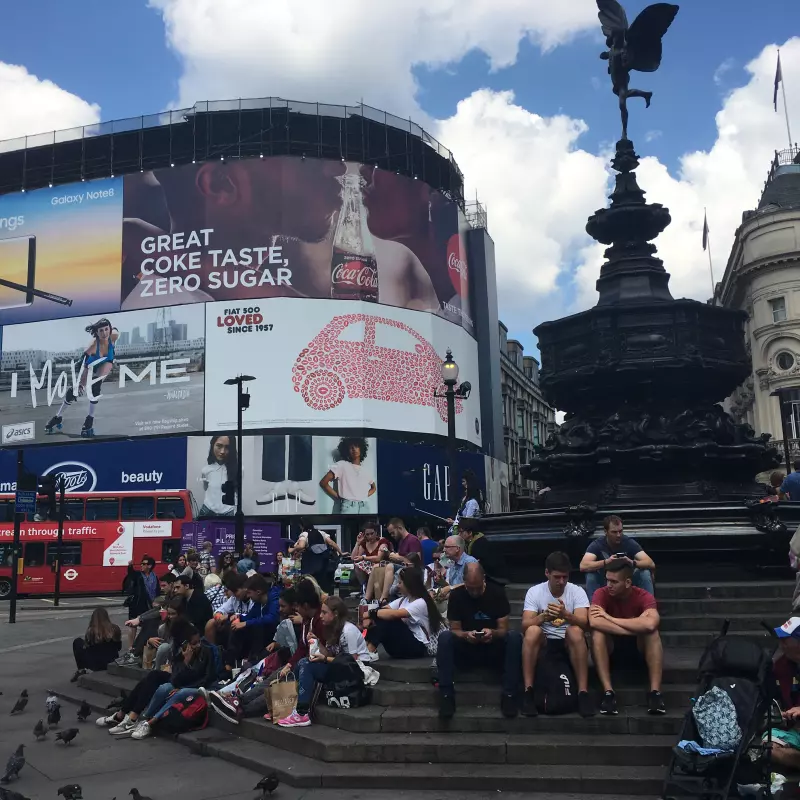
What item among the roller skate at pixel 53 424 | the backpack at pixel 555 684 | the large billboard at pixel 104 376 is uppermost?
the large billboard at pixel 104 376

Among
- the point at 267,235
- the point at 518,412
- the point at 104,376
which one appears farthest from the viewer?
the point at 518,412

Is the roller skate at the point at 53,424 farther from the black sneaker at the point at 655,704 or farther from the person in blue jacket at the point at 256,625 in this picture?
the black sneaker at the point at 655,704

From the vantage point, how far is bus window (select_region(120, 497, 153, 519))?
92.1ft

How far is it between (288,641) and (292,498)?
33813mm

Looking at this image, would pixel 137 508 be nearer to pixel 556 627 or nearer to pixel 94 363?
pixel 94 363

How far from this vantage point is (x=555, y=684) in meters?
6.33

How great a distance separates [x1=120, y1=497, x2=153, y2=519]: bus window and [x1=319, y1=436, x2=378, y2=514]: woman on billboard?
1446 centimetres

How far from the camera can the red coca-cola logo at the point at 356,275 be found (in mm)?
44031

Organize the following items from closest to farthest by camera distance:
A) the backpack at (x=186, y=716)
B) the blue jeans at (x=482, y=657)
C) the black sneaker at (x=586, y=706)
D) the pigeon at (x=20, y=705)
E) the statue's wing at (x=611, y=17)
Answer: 1. the black sneaker at (x=586, y=706)
2. the blue jeans at (x=482, y=657)
3. the backpack at (x=186, y=716)
4. the pigeon at (x=20, y=705)
5. the statue's wing at (x=611, y=17)

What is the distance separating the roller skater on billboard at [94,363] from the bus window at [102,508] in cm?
1689

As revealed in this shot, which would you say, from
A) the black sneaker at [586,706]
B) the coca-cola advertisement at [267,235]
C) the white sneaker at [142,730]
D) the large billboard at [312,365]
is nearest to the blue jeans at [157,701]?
the white sneaker at [142,730]

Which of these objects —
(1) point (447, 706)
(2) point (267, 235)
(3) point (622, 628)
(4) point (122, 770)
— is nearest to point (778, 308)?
(2) point (267, 235)

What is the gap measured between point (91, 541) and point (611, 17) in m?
23.8

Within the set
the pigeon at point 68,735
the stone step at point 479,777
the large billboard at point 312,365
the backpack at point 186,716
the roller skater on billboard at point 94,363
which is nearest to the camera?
the stone step at point 479,777
